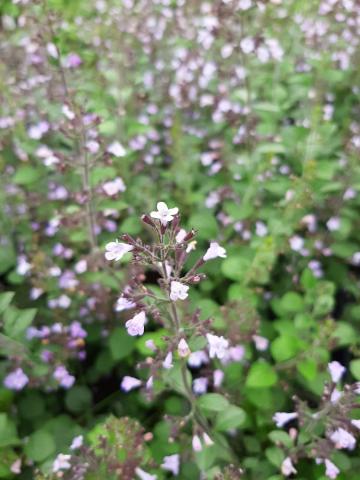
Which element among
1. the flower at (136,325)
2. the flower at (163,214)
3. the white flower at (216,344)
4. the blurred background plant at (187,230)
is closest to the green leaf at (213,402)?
the blurred background plant at (187,230)

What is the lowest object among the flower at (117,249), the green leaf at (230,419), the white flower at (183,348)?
the green leaf at (230,419)

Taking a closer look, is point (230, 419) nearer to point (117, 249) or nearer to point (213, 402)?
point (213, 402)

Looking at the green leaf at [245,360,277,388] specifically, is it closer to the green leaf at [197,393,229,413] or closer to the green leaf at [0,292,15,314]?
the green leaf at [197,393,229,413]

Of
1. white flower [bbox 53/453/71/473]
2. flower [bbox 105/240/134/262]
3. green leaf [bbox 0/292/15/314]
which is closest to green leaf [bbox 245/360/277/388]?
white flower [bbox 53/453/71/473]

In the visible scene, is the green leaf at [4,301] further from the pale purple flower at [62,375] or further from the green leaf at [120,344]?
the green leaf at [120,344]

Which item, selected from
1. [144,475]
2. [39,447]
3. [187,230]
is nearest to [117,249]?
[144,475]

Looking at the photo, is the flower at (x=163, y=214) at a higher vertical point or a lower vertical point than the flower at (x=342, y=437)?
higher

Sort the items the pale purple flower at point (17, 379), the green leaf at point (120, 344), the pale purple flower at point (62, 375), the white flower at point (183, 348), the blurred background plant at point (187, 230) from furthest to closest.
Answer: the green leaf at point (120, 344) → the pale purple flower at point (62, 375) → the pale purple flower at point (17, 379) → the blurred background plant at point (187, 230) → the white flower at point (183, 348)

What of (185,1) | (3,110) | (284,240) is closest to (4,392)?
(284,240)
